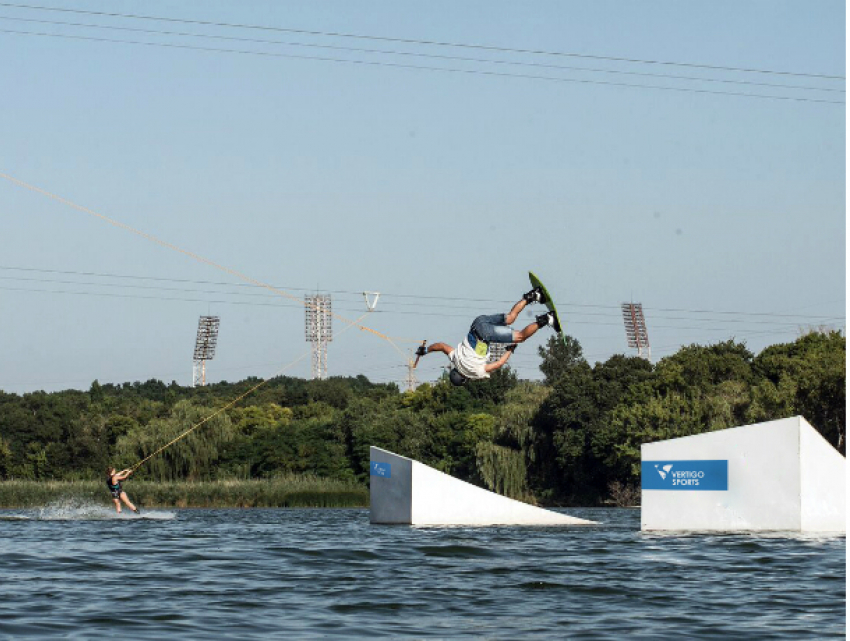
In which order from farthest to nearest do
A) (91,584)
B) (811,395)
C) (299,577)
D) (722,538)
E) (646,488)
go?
(811,395)
(646,488)
(722,538)
(299,577)
(91,584)

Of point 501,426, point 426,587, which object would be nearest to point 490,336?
point 426,587

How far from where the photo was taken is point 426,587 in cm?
1891

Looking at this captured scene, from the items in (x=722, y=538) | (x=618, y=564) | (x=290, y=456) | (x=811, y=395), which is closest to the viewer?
(x=618, y=564)

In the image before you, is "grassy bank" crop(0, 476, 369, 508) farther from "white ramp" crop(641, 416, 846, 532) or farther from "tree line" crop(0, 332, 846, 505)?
"white ramp" crop(641, 416, 846, 532)

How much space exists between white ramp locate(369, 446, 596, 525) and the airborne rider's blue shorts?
12945 mm

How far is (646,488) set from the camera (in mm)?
30297

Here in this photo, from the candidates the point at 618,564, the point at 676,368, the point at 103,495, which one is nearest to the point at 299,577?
the point at 618,564

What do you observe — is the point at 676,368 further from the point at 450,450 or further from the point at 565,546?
the point at 565,546

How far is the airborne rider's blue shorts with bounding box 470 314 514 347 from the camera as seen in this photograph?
74.7ft

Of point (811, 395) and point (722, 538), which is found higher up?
point (811, 395)

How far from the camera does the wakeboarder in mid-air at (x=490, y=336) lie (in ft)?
74.8

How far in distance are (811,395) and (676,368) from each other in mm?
11531

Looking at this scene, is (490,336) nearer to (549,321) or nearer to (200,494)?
(549,321)

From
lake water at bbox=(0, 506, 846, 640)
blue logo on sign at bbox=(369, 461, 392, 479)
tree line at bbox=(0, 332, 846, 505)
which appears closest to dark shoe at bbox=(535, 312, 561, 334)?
lake water at bbox=(0, 506, 846, 640)
